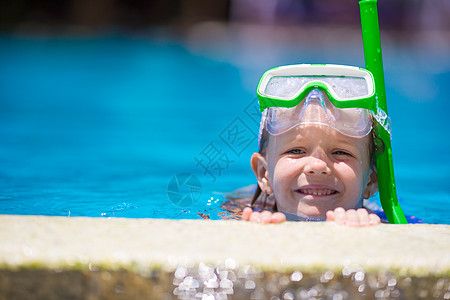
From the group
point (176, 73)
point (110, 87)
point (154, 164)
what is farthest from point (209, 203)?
point (176, 73)

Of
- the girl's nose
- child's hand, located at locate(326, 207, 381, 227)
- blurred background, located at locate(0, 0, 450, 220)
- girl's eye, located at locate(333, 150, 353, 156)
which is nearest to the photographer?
child's hand, located at locate(326, 207, 381, 227)

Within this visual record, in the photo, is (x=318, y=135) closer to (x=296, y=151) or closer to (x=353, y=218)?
(x=296, y=151)

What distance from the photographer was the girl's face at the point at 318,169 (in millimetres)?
3076

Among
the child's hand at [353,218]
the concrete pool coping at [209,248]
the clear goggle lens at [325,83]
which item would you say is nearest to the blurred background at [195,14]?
the clear goggle lens at [325,83]

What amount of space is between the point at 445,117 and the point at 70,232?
7.93 meters

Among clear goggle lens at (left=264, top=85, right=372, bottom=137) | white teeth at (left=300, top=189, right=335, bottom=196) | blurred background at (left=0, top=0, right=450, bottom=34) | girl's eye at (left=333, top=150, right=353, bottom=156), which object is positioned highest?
blurred background at (left=0, top=0, right=450, bottom=34)

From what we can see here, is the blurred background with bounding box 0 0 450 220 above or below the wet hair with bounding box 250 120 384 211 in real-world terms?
above

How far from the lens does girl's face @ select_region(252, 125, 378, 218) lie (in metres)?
3.08

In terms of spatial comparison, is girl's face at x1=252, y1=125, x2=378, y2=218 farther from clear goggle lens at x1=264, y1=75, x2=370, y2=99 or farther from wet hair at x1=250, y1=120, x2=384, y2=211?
clear goggle lens at x1=264, y1=75, x2=370, y2=99

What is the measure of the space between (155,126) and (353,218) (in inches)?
234

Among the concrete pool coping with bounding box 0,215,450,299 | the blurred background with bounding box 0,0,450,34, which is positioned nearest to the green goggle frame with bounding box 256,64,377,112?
the concrete pool coping with bounding box 0,215,450,299

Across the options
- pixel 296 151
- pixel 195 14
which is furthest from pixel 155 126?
pixel 195 14

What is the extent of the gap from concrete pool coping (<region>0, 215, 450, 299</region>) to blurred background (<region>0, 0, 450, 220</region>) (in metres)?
2.09

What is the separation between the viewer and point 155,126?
7867 mm
